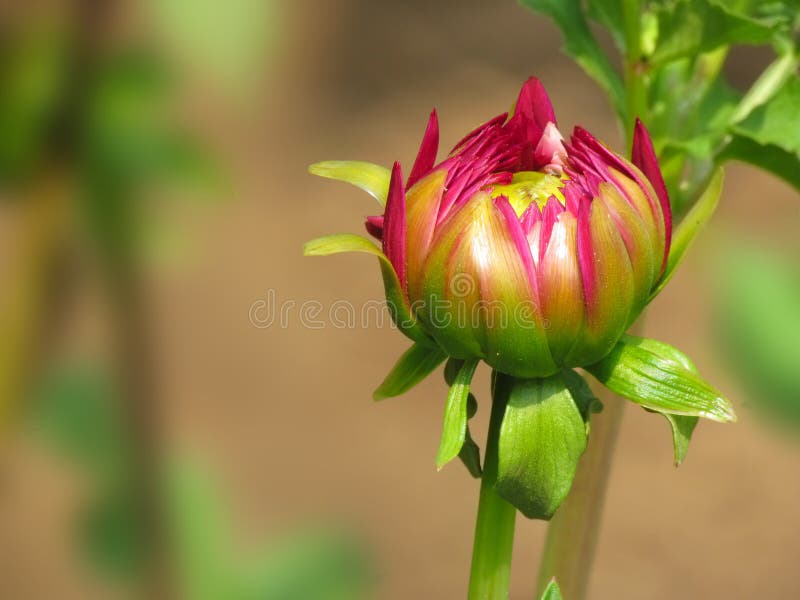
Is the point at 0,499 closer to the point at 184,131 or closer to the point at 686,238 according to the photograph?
the point at 184,131

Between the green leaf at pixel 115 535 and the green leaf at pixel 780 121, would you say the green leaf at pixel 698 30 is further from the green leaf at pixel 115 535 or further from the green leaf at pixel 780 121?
the green leaf at pixel 115 535

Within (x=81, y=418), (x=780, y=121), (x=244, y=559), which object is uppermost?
(x=780, y=121)

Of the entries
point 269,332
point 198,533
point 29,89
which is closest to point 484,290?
point 29,89

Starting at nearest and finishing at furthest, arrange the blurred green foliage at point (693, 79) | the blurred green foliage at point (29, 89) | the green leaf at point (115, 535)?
1. the blurred green foliage at point (693, 79)
2. the blurred green foliage at point (29, 89)
3. the green leaf at point (115, 535)

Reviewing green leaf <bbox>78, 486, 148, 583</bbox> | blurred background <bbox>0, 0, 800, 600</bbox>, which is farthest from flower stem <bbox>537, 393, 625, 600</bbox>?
green leaf <bbox>78, 486, 148, 583</bbox>

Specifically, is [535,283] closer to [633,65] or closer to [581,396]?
[581,396]

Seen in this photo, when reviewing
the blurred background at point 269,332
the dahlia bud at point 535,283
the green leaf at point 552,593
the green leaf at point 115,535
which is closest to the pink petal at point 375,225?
the dahlia bud at point 535,283

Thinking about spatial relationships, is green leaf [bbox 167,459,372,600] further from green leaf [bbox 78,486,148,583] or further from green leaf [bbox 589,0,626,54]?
green leaf [bbox 589,0,626,54]
